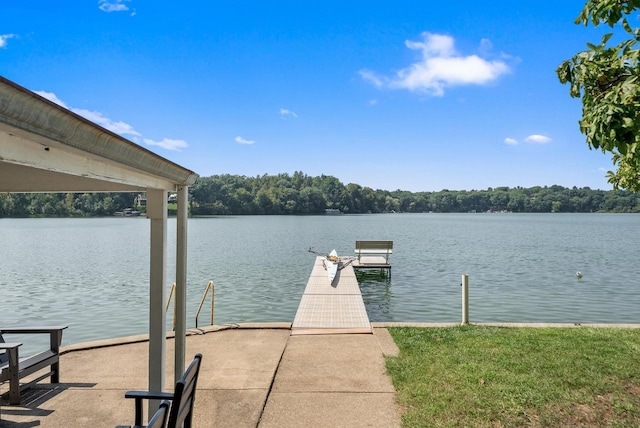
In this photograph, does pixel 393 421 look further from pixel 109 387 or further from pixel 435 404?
pixel 109 387

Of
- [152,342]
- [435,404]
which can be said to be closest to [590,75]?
[435,404]

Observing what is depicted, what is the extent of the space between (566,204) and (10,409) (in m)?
170

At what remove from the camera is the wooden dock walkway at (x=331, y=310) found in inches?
310

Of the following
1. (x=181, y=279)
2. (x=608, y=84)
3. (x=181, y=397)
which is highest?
(x=608, y=84)

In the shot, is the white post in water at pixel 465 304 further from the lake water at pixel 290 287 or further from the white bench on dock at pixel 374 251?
the white bench on dock at pixel 374 251

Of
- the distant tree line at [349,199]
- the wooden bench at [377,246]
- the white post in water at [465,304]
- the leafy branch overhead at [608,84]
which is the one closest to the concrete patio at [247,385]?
the white post in water at [465,304]

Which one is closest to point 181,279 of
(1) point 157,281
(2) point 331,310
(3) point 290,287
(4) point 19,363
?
(1) point 157,281

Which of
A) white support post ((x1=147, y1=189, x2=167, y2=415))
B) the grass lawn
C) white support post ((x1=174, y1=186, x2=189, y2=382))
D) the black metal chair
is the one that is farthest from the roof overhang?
the grass lawn

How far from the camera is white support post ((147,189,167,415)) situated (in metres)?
3.66

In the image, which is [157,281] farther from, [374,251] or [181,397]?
[374,251]

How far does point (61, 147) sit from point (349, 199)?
135 m

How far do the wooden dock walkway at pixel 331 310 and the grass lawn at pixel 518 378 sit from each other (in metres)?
1.17

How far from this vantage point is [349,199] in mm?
136750

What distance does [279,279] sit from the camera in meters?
18.1
